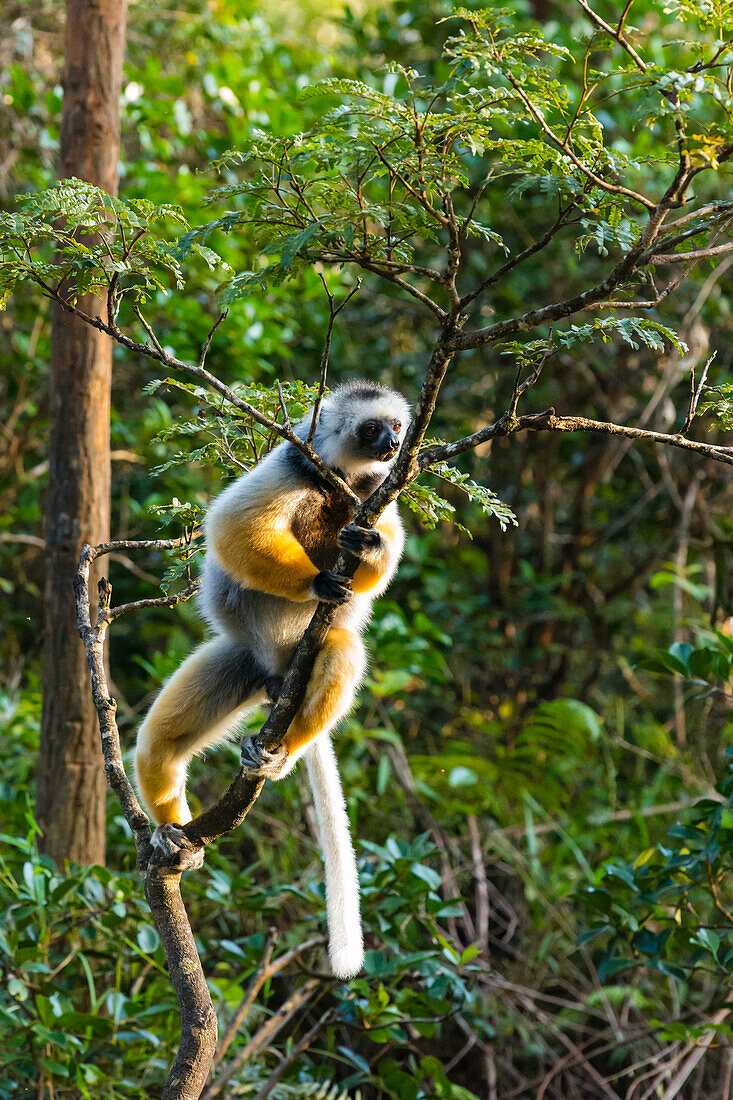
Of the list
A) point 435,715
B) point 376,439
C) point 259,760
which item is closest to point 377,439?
point 376,439

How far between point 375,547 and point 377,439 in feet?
2.26

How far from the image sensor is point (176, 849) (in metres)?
2.71

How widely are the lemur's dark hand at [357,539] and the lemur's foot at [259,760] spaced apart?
68cm

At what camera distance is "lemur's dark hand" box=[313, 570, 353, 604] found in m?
2.68

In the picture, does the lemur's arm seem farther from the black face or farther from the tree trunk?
the tree trunk

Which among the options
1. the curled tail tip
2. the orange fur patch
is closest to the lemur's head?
the orange fur patch

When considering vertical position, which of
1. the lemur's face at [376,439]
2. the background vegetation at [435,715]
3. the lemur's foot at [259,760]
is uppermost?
the lemur's face at [376,439]

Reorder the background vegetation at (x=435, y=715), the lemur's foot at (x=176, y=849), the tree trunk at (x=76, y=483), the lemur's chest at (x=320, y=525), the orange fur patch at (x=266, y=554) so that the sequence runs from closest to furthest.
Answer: the lemur's foot at (x=176, y=849)
the orange fur patch at (x=266, y=554)
the lemur's chest at (x=320, y=525)
the background vegetation at (x=435, y=715)
the tree trunk at (x=76, y=483)

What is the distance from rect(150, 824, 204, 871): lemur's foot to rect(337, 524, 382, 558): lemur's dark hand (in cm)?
106

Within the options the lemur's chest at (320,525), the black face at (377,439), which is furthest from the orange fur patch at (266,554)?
the black face at (377,439)

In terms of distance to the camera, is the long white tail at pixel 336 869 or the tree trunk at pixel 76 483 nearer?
the long white tail at pixel 336 869

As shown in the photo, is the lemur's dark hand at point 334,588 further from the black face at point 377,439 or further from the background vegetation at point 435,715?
the black face at point 377,439

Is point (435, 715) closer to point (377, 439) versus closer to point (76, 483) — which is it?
point (76, 483)

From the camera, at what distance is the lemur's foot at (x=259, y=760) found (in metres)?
2.71
